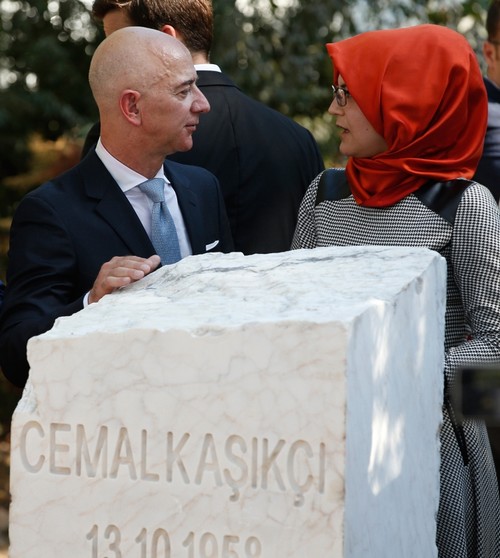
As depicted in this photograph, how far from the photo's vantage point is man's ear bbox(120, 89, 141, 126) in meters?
3.59

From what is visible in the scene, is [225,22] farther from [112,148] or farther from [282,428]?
[282,428]

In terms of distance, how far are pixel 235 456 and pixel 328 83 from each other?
6617 millimetres

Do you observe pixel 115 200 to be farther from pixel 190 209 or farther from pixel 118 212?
pixel 190 209

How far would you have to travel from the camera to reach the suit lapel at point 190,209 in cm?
364

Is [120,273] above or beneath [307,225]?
above

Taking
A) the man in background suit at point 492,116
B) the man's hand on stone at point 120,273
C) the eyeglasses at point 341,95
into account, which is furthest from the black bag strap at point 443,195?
the man in background suit at point 492,116

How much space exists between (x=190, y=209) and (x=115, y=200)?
0.94 ft

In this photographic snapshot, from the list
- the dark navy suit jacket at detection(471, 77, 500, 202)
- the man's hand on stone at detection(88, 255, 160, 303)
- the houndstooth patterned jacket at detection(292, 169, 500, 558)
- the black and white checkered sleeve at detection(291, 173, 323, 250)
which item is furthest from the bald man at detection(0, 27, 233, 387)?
the dark navy suit jacket at detection(471, 77, 500, 202)

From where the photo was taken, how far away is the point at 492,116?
172 inches

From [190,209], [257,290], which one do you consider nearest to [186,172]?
[190,209]

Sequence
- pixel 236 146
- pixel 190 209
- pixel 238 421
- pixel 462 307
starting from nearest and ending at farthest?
1. pixel 238 421
2. pixel 462 307
3. pixel 190 209
4. pixel 236 146

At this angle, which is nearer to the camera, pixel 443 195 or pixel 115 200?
pixel 443 195

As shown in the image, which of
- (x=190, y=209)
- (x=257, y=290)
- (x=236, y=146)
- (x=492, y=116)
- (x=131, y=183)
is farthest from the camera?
(x=492, y=116)

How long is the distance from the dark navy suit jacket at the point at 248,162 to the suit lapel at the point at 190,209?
422 mm
